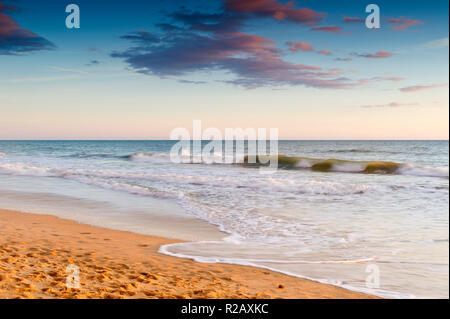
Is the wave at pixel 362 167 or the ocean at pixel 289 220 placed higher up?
the wave at pixel 362 167

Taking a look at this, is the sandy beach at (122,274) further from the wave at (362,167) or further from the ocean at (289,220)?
the wave at (362,167)

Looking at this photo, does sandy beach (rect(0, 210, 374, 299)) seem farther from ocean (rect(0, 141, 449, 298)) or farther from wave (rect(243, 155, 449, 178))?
wave (rect(243, 155, 449, 178))

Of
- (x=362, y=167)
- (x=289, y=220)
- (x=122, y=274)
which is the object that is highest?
(x=362, y=167)

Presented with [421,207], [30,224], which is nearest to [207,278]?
[30,224]

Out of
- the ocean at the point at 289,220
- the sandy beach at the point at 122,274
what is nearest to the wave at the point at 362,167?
the ocean at the point at 289,220

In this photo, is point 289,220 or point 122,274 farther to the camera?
point 289,220

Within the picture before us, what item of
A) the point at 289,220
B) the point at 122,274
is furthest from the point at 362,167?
the point at 122,274

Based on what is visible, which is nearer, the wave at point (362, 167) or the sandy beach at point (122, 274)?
the sandy beach at point (122, 274)

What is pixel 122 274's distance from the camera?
536 centimetres

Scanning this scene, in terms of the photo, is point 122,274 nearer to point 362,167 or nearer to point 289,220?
point 289,220

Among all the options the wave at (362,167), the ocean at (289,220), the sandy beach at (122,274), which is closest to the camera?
the sandy beach at (122,274)

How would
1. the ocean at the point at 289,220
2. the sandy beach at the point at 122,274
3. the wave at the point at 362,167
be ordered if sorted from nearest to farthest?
the sandy beach at the point at 122,274, the ocean at the point at 289,220, the wave at the point at 362,167

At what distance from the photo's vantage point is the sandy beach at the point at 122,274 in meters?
→ 4.51
